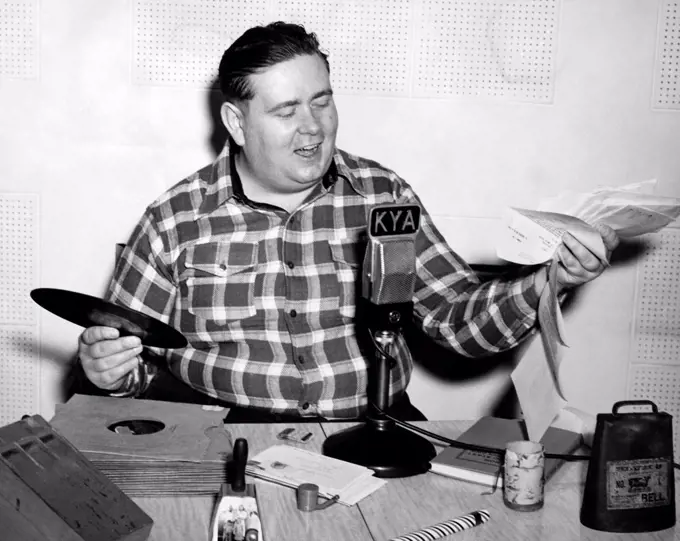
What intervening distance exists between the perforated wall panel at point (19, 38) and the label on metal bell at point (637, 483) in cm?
234

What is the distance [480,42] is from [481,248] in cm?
71

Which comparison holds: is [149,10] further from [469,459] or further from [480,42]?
[469,459]

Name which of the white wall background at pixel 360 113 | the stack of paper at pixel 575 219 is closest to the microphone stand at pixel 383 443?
the stack of paper at pixel 575 219

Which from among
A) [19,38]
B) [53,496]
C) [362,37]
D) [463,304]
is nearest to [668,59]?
[362,37]

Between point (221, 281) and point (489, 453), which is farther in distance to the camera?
point (221, 281)

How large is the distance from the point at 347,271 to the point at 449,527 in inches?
43.6

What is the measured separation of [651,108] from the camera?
316cm

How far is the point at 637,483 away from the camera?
1456 mm

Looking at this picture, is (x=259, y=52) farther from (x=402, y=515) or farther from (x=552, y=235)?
(x=402, y=515)

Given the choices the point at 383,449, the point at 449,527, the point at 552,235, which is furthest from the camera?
the point at 552,235

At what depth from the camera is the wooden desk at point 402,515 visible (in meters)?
1.41

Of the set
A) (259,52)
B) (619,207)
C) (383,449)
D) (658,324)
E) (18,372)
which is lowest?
(18,372)

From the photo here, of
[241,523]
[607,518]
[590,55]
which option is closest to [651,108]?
[590,55]

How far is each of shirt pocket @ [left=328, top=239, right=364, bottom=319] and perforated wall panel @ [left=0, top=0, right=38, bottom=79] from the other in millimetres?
1289
